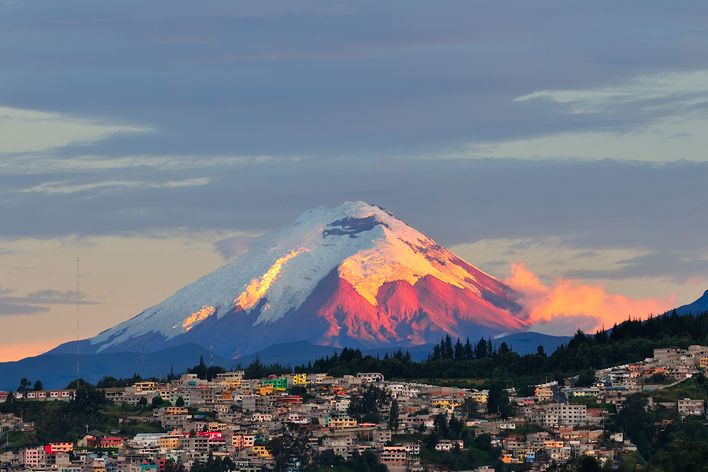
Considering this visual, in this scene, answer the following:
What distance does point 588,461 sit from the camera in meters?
160

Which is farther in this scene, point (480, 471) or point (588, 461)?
point (480, 471)

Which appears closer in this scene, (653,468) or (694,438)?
(653,468)

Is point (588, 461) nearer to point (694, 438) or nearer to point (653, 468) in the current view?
point (653, 468)

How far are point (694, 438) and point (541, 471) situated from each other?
590 inches

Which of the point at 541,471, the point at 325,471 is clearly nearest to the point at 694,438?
the point at 541,471

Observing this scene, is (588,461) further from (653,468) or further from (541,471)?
(541,471)

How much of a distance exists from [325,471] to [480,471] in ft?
44.6

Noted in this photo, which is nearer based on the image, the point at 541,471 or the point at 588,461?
the point at 588,461

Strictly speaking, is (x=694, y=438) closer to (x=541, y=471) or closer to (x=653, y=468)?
(x=541, y=471)

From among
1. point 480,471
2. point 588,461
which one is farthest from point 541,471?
point 588,461

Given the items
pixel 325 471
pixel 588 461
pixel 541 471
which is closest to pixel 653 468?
pixel 588 461

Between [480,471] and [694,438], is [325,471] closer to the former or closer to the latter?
[480,471]

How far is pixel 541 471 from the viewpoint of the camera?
19438cm

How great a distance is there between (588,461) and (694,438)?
42104 mm
